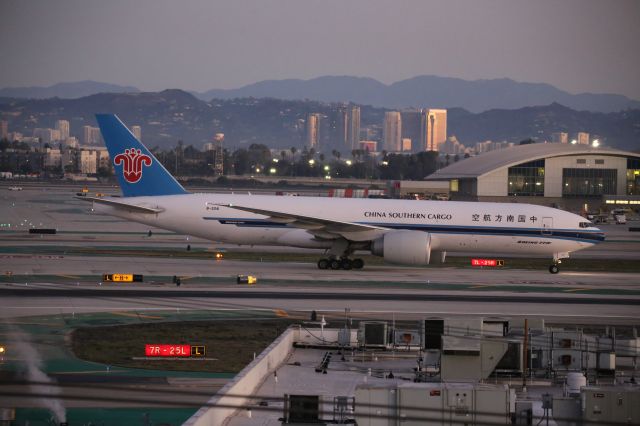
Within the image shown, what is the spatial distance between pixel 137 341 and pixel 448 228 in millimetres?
22748

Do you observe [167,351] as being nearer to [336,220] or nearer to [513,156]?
[336,220]

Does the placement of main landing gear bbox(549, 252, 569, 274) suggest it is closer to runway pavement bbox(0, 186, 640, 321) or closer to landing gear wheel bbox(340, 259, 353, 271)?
runway pavement bbox(0, 186, 640, 321)

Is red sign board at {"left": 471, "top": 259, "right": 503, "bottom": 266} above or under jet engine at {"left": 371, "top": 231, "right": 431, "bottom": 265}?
under

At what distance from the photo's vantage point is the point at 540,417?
1470cm

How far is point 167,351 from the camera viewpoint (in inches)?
1074

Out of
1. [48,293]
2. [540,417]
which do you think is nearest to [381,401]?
[540,417]

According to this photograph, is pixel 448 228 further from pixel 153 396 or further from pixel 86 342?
pixel 153 396

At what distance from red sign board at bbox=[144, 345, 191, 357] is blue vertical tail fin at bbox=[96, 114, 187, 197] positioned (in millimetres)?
23724

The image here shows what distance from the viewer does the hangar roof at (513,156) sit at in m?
110

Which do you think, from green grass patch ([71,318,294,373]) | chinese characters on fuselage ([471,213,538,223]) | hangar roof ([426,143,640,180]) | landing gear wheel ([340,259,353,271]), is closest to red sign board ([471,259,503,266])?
chinese characters on fuselage ([471,213,538,223])

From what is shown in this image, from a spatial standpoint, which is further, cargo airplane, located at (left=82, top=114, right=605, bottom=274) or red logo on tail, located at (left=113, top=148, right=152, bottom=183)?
red logo on tail, located at (left=113, top=148, right=152, bottom=183)

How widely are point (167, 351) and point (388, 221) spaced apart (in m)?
22.8

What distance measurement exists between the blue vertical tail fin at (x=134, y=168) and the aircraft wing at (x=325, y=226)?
465 cm

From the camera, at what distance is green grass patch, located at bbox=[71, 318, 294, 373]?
86.6ft
